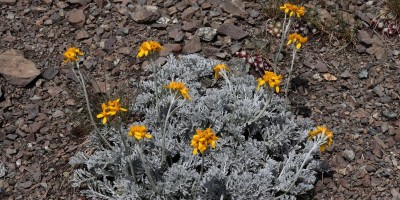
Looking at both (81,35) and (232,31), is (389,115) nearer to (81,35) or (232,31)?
(232,31)

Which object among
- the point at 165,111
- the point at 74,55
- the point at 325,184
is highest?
the point at 74,55

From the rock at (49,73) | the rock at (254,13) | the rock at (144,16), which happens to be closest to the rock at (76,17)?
the rock at (144,16)

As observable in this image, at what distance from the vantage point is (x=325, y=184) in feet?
12.9

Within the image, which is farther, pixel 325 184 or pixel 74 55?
pixel 325 184

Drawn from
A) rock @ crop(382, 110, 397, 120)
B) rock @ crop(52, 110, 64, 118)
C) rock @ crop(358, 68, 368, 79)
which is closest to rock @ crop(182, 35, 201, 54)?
rock @ crop(52, 110, 64, 118)

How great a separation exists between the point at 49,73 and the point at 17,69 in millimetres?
266

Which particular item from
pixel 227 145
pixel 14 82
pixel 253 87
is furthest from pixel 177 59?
pixel 14 82

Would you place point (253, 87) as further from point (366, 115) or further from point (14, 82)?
point (14, 82)

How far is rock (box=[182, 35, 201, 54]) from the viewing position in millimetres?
4762

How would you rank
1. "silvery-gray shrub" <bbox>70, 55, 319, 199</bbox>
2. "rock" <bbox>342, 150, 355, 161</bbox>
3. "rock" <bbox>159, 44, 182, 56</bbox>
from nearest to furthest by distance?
1. "silvery-gray shrub" <bbox>70, 55, 319, 199</bbox>
2. "rock" <bbox>342, 150, 355, 161</bbox>
3. "rock" <bbox>159, 44, 182, 56</bbox>

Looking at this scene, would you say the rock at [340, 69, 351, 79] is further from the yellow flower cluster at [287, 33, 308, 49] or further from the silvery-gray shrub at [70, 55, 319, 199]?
the yellow flower cluster at [287, 33, 308, 49]

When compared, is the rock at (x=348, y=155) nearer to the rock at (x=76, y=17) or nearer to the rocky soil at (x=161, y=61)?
the rocky soil at (x=161, y=61)

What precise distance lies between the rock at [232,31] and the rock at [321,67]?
708mm

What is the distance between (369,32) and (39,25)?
309 centimetres
